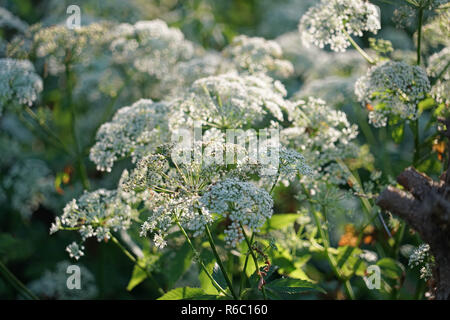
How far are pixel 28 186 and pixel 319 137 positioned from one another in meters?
2.72

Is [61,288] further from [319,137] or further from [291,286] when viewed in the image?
[319,137]

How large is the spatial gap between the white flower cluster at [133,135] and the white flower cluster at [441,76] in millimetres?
1481

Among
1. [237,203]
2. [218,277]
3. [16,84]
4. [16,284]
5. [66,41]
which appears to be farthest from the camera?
[66,41]

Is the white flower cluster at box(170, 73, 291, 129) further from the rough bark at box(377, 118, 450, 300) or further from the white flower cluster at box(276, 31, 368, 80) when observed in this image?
the white flower cluster at box(276, 31, 368, 80)

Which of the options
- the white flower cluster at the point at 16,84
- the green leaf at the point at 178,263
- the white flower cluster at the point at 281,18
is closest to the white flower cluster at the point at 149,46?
the white flower cluster at the point at 16,84

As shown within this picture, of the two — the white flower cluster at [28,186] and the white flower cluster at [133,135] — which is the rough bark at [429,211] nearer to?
the white flower cluster at [133,135]

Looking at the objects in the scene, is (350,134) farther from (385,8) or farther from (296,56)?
(385,8)

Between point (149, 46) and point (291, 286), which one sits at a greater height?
point (149, 46)

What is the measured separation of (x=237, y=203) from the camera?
1.50m

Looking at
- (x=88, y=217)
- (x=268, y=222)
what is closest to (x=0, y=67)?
(x=88, y=217)

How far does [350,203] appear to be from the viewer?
3002 millimetres

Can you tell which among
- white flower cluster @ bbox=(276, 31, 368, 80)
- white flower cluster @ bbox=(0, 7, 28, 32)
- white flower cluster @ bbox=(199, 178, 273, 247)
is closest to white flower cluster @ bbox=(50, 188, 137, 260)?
white flower cluster @ bbox=(199, 178, 273, 247)

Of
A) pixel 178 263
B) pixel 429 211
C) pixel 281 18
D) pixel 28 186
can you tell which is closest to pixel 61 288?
pixel 28 186
